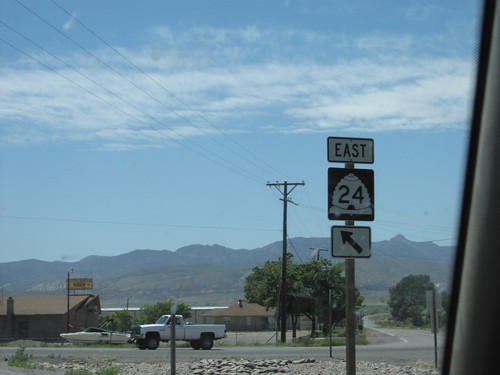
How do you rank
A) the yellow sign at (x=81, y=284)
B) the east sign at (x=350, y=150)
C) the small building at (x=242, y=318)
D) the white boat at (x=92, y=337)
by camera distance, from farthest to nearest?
the small building at (x=242, y=318) < the yellow sign at (x=81, y=284) < the white boat at (x=92, y=337) < the east sign at (x=350, y=150)

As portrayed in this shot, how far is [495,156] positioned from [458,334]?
1046 millimetres

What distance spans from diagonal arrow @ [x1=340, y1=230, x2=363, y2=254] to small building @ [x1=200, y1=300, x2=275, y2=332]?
99463 mm

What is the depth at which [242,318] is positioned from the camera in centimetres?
11019

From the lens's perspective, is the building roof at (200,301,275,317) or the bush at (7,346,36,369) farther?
the building roof at (200,301,275,317)

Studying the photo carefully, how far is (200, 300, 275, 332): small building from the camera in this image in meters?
109

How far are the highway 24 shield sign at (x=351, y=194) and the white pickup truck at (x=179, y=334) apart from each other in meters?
29.7

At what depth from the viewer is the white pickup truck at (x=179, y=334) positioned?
3950cm

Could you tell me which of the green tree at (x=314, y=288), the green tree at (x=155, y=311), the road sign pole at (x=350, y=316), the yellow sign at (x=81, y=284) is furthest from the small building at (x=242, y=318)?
the road sign pole at (x=350, y=316)

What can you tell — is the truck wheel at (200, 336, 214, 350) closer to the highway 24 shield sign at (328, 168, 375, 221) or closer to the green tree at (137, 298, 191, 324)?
the highway 24 shield sign at (328, 168, 375, 221)

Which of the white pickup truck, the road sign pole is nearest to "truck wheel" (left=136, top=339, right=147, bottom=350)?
the white pickup truck

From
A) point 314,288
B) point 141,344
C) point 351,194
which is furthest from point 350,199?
point 314,288

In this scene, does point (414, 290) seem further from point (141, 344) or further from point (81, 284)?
point (81, 284)

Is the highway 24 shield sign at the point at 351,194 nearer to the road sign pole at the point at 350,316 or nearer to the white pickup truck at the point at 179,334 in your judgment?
the road sign pole at the point at 350,316

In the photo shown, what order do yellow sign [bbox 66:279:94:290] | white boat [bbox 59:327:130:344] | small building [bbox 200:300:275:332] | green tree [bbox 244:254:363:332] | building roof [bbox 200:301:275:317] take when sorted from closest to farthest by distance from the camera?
1. white boat [bbox 59:327:130:344]
2. green tree [bbox 244:254:363:332]
3. yellow sign [bbox 66:279:94:290]
4. small building [bbox 200:300:275:332]
5. building roof [bbox 200:301:275:317]
